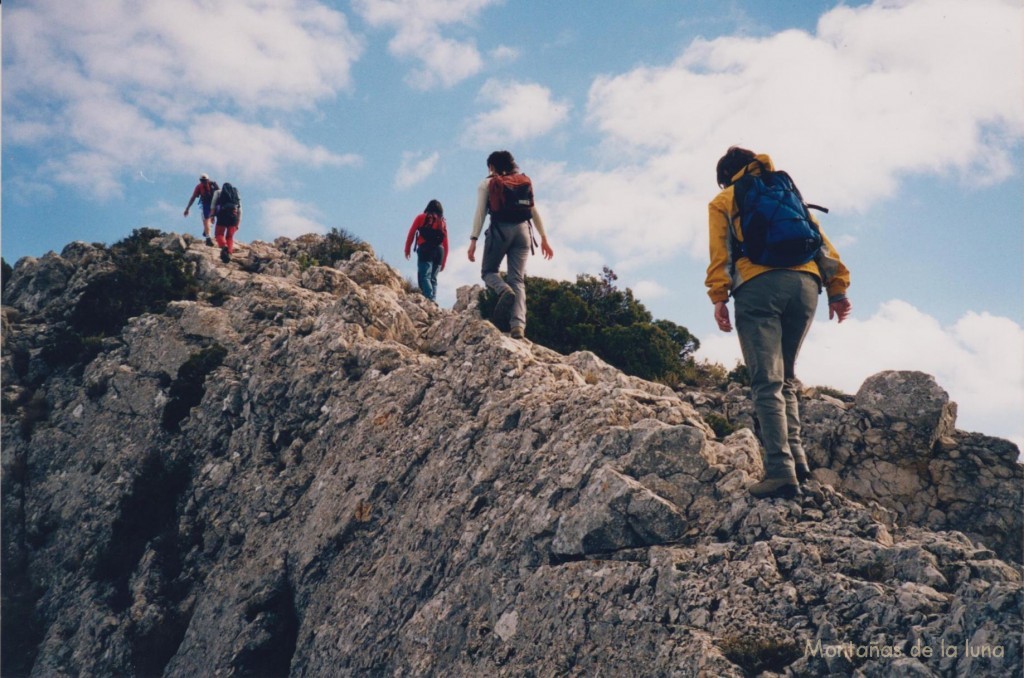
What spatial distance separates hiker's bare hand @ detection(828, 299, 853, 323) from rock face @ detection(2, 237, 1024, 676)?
6.60ft

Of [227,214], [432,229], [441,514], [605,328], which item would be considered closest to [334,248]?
[227,214]

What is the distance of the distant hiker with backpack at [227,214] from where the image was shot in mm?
23078

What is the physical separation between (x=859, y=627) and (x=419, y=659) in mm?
5322

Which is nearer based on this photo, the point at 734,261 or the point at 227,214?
the point at 734,261

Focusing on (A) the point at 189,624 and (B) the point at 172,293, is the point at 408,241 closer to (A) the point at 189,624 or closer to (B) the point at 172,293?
(B) the point at 172,293

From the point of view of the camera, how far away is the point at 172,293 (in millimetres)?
20328

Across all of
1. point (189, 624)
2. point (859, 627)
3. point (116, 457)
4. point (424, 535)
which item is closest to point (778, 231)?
point (859, 627)

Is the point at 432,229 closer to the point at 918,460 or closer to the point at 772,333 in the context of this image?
the point at 918,460

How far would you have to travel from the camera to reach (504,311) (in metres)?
14.2

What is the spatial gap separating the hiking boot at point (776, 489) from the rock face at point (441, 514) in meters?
0.11

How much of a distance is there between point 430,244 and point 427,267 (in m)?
0.71

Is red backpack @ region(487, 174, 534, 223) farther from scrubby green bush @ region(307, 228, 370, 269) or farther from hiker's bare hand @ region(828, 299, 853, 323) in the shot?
scrubby green bush @ region(307, 228, 370, 269)

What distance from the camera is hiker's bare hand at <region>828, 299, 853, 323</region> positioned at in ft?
26.7

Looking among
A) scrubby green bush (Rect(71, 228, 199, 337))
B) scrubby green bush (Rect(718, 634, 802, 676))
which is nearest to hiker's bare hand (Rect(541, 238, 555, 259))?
scrubby green bush (Rect(718, 634, 802, 676))
